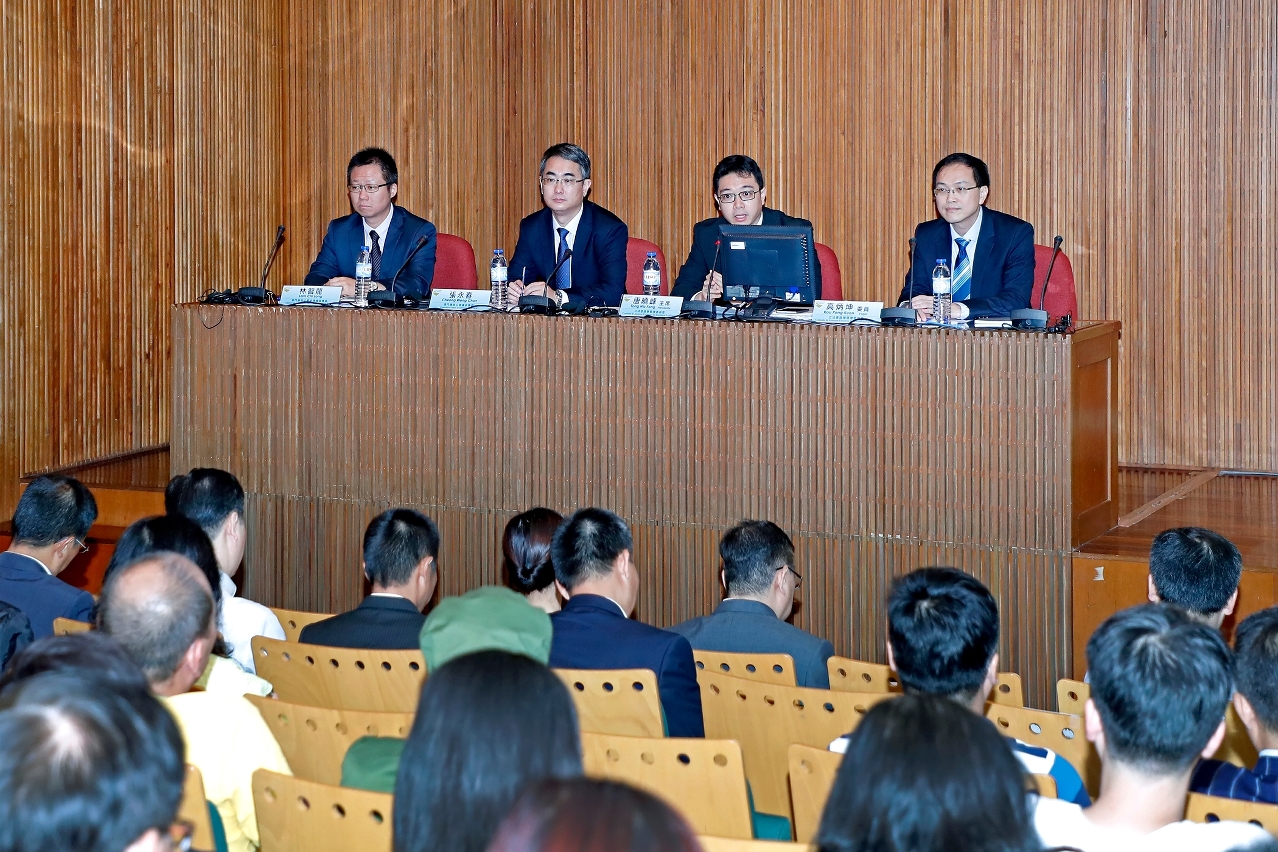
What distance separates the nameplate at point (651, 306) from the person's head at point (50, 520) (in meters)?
1.85

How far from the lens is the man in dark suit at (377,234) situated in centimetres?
564

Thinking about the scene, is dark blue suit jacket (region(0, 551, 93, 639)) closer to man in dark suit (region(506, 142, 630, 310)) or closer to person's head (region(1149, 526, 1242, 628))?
person's head (region(1149, 526, 1242, 628))

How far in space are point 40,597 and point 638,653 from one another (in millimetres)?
1421

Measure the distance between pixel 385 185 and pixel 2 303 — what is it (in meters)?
1.56

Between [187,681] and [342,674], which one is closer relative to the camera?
[187,681]

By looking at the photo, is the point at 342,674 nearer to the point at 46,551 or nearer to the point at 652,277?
the point at 46,551

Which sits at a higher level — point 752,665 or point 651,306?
point 651,306

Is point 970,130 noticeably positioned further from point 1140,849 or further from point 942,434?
point 1140,849

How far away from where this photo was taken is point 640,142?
23.2ft

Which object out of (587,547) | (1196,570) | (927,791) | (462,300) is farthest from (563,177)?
(927,791)

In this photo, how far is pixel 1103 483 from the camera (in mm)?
4469

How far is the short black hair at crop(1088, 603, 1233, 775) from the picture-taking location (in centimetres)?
184

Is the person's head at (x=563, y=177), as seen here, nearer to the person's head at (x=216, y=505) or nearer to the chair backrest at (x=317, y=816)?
the person's head at (x=216, y=505)

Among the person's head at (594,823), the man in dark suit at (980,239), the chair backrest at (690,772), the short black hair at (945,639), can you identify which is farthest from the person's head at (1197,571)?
the person's head at (594,823)
